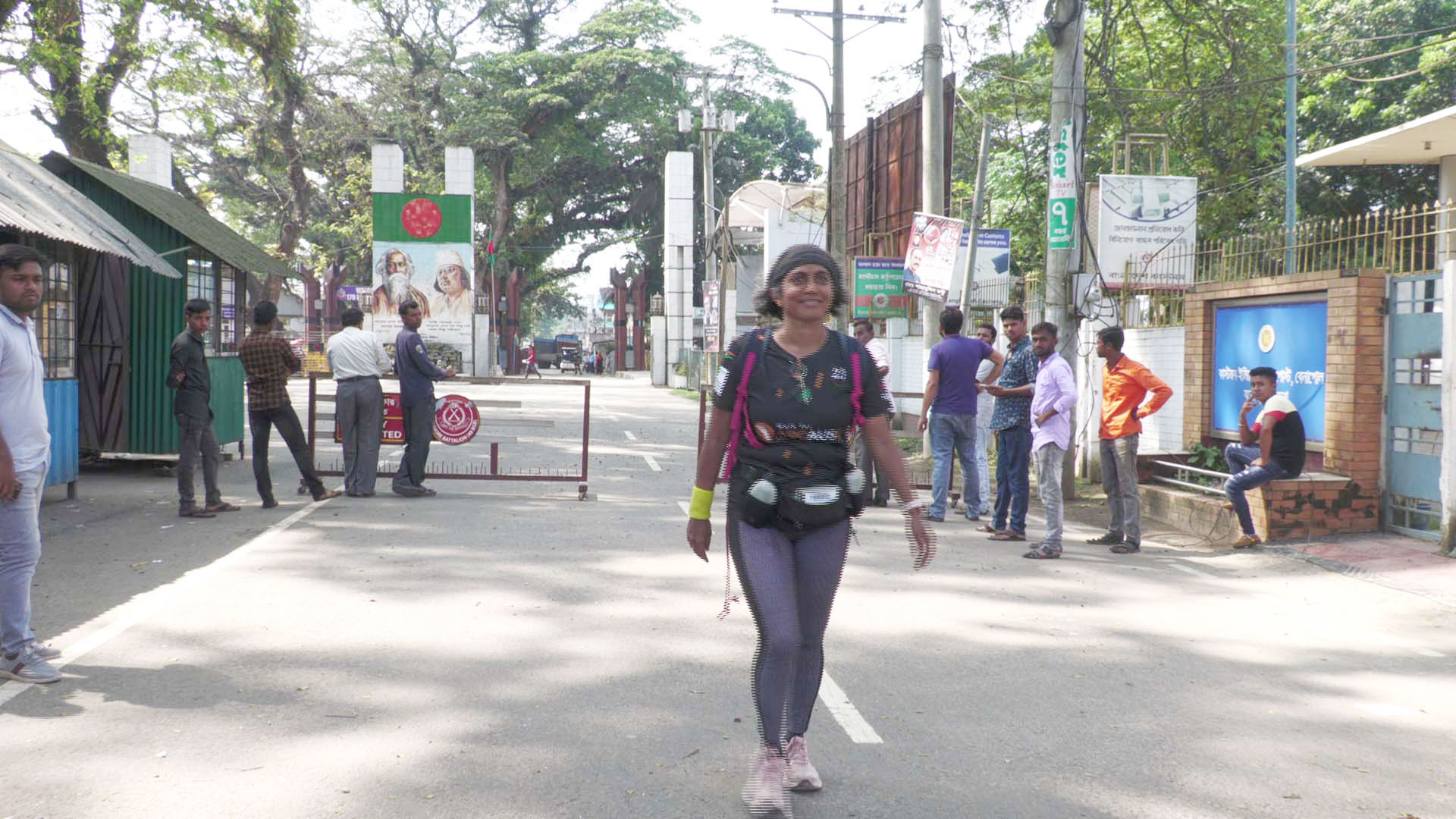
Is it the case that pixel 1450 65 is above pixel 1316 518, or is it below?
above

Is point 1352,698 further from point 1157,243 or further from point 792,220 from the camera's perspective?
point 792,220

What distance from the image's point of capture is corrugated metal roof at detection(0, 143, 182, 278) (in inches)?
379

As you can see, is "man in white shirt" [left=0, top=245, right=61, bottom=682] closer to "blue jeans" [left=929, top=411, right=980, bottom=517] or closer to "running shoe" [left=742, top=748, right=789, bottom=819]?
"running shoe" [left=742, top=748, right=789, bottom=819]

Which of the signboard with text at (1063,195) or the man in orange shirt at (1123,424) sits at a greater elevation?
the signboard with text at (1063,195)

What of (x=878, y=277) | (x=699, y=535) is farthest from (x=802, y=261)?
(x=878, y=277)

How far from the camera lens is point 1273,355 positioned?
37.3ft

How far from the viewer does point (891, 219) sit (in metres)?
26.6

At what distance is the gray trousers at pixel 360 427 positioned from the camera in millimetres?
11750

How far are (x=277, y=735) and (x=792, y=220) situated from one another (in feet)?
127

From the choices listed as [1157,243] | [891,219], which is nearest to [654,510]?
[1157,243]

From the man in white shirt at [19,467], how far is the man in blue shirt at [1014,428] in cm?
704

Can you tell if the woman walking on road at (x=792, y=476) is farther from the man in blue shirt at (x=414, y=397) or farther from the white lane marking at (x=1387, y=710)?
the man in blue shirt at (x=414, y=397)

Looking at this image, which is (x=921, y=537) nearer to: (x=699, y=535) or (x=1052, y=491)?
(x=699, y=535)

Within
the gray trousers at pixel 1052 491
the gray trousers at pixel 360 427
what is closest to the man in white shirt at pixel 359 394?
the gray trousers at pixel 360 427
